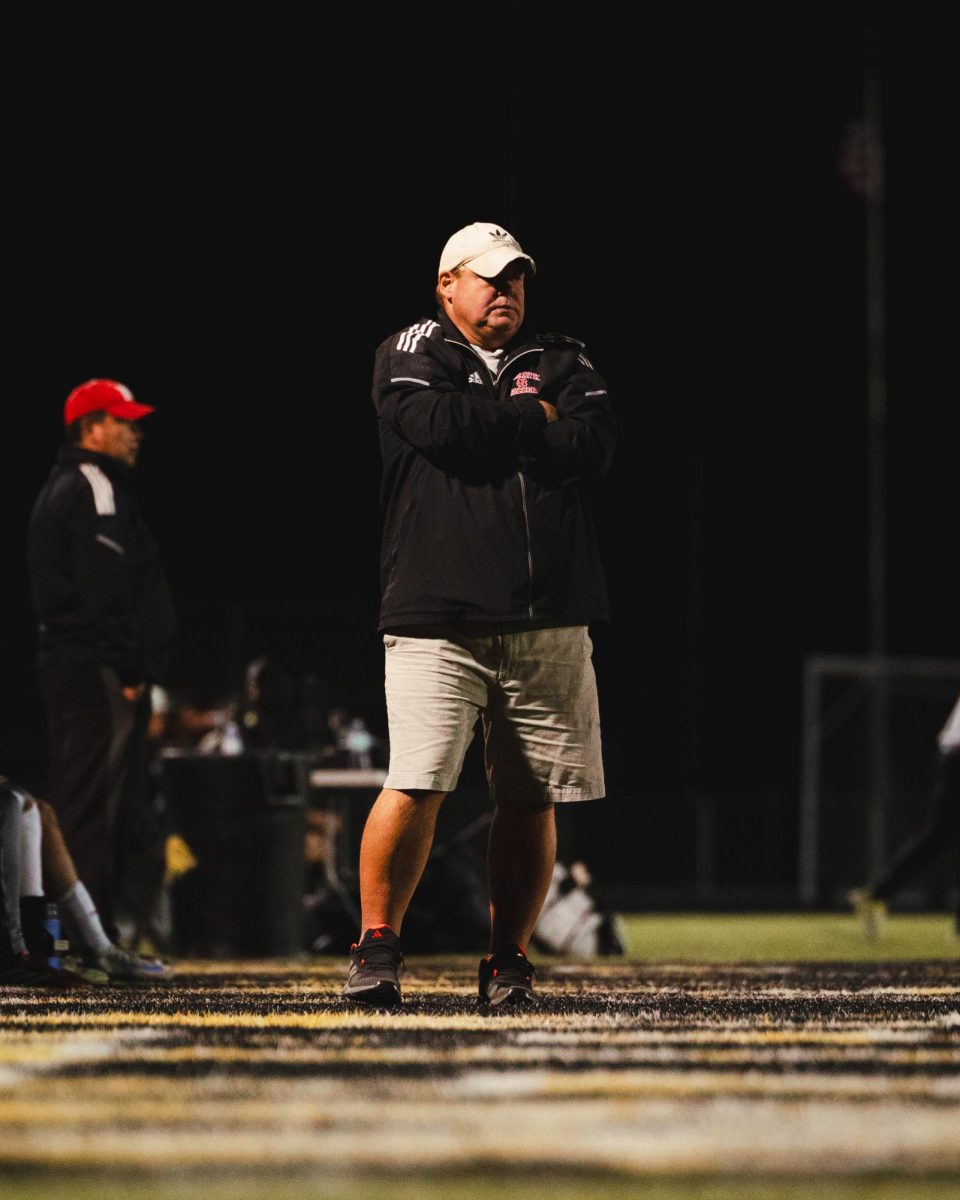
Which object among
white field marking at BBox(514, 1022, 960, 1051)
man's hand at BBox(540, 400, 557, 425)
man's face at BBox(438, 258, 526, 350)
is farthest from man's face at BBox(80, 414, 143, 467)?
white field marking at BBox(514, 1022, 960, 1051)

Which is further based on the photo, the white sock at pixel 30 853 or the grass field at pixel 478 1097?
the white sock at pixel 30 853

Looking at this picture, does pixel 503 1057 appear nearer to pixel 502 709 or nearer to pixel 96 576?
pixel 502 709

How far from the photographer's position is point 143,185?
99.7 feet

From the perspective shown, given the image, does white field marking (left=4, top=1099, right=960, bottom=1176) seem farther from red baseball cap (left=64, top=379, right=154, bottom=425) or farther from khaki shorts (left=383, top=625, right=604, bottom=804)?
red baseball cap (left=64, top=379, right=154, bottom=425)

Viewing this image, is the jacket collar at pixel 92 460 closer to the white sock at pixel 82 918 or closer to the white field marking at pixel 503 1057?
the white sock at pixel 82 918

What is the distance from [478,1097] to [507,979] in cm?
225

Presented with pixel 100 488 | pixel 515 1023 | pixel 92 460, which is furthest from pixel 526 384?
pixel 92 460

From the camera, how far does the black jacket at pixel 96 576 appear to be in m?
8.11

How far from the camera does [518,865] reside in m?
5.84

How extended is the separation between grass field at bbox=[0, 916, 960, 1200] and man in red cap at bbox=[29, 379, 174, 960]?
6.64 ft

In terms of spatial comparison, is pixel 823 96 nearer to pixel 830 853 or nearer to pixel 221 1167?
pixel 830 853

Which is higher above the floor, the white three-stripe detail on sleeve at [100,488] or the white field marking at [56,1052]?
the white three-stripe detail on sleeve at [100,488]

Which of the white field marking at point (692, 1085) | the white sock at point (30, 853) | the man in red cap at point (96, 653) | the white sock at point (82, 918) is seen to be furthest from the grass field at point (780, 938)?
the white field marking at point (692, 1085)

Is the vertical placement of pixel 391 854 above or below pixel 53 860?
above
